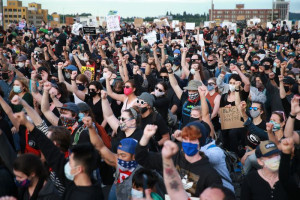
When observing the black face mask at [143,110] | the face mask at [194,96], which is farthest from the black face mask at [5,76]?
the face mask at [194,96]

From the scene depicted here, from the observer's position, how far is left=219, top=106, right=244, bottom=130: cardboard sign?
22.1 feet

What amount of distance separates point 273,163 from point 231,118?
2.89 metres

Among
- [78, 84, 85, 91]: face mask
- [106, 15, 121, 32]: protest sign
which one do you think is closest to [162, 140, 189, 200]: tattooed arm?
[78, 84, 85, 91]: face mask

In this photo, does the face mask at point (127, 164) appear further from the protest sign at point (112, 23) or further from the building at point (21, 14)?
the building at point (21, 14)

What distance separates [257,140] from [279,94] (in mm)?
2281

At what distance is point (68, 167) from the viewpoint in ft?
12.2

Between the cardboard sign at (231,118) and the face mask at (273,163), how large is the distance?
2822mm

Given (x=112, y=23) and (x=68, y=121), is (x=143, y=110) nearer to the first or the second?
(x=68, y=121)

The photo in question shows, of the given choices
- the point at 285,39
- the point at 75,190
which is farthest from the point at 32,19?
the point at 75,190

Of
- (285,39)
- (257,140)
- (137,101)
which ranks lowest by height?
(257,140)

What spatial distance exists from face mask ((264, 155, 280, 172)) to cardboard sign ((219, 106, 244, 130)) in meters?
2.82

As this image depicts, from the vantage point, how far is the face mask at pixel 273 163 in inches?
151

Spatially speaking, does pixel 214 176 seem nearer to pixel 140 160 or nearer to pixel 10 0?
pixel 140 160

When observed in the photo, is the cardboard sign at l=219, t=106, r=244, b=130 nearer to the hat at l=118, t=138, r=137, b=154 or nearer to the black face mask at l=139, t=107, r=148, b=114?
the black face mask at l=139, t=107, r=148, b=114
